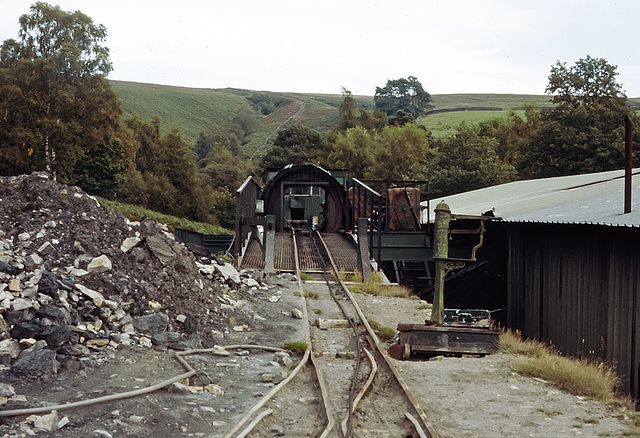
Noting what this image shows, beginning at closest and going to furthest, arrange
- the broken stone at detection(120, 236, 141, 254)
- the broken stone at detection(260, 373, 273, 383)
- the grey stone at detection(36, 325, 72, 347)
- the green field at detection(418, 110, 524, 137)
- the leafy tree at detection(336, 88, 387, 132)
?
the grey stone at detection(36, 325, 72, 347) → the broken stone at detection(260, 373, 273, 383) → the broken stone at detection(120, 236, 141, 254) → the leafy tree at detection(336, 88, 387, 132) → the green field at detection(418, 110, 524, 137)

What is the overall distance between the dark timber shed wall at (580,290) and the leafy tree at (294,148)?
58.0m

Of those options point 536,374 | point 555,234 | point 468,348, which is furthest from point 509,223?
point 536,374

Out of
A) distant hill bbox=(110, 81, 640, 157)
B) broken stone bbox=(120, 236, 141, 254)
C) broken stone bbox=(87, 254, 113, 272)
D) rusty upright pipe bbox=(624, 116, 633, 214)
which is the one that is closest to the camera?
broken stone bbox=(87, 254, 113, 272)

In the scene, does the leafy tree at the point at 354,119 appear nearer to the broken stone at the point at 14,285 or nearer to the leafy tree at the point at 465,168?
the leafy tree at the point at 465,168

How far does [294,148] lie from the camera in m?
74.1

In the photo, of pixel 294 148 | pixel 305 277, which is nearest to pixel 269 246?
pixel 305 277

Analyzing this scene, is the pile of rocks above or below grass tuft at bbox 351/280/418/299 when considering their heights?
above

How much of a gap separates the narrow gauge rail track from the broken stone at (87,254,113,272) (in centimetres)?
338

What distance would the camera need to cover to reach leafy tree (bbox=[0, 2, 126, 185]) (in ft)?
127

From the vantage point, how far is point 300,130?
251 feet

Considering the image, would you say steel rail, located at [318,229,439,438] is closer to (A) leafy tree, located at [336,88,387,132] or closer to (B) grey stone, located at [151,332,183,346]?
(B) grey stone, located at [151,332,183,346]

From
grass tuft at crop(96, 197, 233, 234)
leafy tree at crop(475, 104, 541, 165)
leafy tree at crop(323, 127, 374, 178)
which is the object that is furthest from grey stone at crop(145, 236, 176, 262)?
leafy tree at crop(323, 127, 374, 178)

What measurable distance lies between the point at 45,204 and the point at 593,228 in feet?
31.7

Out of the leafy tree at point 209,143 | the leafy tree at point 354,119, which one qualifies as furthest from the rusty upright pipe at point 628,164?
the leafy tree at point 209,143
